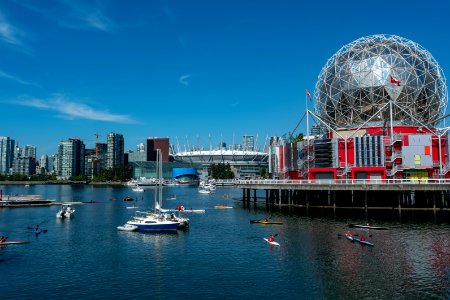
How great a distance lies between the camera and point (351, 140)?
8531cm

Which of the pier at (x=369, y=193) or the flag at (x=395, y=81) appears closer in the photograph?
the pier at (x=369, y=193)

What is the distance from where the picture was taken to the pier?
73.0m

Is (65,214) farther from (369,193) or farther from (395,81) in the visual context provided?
(395,81)

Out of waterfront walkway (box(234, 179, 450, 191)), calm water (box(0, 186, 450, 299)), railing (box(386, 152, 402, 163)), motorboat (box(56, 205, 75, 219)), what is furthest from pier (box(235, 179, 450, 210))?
motorboat (box(56, 205, 75, 219))

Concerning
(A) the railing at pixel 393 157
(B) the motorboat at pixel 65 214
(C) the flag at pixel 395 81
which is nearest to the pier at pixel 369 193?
(A) the railing at pixel 393 157

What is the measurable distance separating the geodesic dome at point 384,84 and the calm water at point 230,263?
3383cm

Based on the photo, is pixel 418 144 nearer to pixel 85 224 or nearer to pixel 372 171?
pixel 372 171

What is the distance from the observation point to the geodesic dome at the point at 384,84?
296ft

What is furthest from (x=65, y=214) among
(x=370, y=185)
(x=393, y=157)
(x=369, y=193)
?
(x=393, y=157)

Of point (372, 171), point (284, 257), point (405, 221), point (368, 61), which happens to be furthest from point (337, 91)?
point (284, 257)

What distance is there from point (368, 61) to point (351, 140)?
19721 millimetres

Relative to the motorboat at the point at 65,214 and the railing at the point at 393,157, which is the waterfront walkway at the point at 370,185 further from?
the motorboat at the point at 65,214

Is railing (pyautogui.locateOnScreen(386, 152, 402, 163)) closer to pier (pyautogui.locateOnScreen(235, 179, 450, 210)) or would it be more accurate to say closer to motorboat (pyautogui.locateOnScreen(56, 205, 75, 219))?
pier (pyautogui.locateOnScreen(235, 179, 450, 210))

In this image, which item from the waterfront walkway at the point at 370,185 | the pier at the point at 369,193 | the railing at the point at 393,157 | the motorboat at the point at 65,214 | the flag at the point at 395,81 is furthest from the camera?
the flag at the point at 395,81
